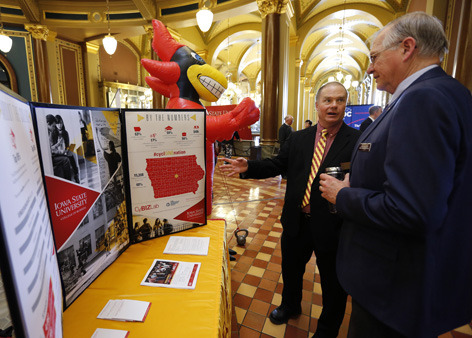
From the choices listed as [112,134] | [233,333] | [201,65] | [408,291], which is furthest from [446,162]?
[201,65]

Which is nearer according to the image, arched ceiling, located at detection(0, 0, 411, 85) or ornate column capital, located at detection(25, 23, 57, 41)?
arched ceiling, located at detection(0, 0, 411, 85)

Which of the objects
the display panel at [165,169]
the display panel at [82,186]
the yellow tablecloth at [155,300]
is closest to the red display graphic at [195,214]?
the display panel at [165,169]

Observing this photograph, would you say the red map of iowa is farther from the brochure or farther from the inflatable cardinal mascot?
the inflatable cardinal mascot

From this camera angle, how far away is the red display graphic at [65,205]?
77 centimetres

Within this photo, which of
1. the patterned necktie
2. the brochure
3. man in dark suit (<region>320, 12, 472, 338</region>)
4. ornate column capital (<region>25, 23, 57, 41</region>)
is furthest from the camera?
ornate column capital (<region>25, 23, 57, 41</region>)

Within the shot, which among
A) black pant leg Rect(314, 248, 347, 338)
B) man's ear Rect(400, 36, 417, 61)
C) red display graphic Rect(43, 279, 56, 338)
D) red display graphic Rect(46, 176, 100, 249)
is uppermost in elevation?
man's ear Rect(400, 36, 417, 61)

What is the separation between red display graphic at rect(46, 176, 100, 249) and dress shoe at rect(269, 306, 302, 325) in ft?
4.94

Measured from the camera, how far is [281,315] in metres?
1.73

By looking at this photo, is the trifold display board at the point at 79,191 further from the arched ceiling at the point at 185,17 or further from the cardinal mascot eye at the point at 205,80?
the arched ceiling at the point at 185,17

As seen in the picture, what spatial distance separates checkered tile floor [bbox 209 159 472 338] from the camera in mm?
1686

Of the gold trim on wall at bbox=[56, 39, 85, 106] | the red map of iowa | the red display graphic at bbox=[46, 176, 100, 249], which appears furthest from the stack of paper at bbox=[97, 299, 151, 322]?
the gold trim on wall at bbox=[56, 39, 85, 106]

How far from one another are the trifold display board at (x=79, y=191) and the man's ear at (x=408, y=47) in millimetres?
952

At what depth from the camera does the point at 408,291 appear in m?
0.80

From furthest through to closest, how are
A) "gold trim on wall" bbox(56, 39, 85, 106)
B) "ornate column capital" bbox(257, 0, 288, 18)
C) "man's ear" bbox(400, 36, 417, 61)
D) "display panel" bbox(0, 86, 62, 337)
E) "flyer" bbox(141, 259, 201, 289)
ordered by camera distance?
"gold trim on wall" bbox(56, 39, 85, 106), "ornate column capital" bbox(257, 0, 288, 18), "flyer" bbox(141, 259, 201, 289), "man's ear" bbox(400, 36, 417, 61), "display panel" bbox(0, 86, 62, 337)
